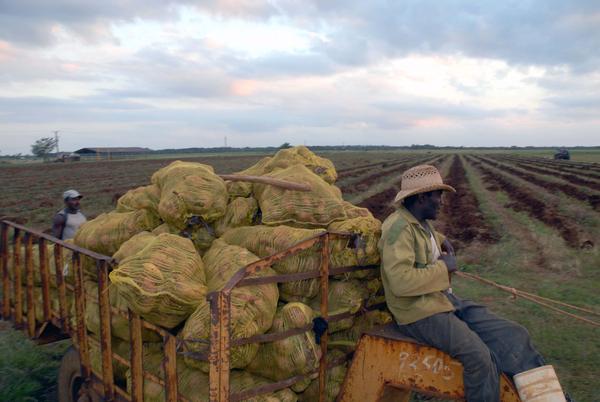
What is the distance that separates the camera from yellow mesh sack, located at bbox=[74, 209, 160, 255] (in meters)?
4.06

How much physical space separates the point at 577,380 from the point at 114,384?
4.56 metres

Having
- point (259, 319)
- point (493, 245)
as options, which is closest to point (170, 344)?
point (259, 319)

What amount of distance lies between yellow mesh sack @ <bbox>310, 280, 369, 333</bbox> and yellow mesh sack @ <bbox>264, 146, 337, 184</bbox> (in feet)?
5.31

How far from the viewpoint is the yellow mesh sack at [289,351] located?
2805mm

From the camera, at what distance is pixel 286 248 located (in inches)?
121

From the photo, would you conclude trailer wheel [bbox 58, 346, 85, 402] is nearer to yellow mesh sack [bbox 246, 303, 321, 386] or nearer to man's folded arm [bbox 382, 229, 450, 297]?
yellow mesh sack [bbox 246, 303, 321, 386]

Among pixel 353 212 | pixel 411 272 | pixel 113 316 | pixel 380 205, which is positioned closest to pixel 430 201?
pixel 411 272

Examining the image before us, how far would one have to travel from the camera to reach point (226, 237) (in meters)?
Result: 3.60

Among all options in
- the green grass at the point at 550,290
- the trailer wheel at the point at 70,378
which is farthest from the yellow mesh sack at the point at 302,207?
the trailer wheel at the point at 70,378

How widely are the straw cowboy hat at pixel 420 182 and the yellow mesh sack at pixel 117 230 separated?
2.18 m

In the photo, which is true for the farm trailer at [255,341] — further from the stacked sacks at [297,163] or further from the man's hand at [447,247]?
the stacked sacks at [297,163]

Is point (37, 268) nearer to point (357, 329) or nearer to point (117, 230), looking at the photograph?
point (117, 230)

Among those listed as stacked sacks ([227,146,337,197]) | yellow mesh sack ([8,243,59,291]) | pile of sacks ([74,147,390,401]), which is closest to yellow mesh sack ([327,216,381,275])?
pile of sacks ([74,147,390,401])

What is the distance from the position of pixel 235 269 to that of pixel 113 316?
1.06m
